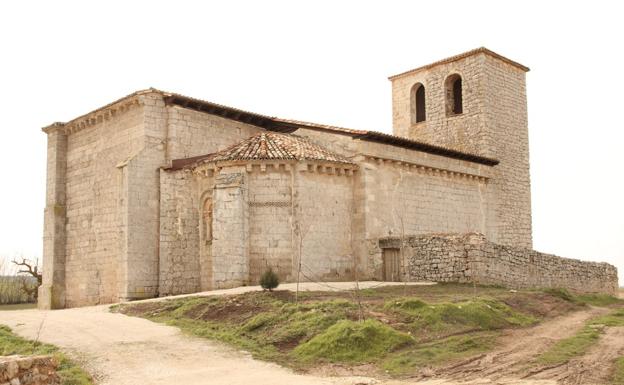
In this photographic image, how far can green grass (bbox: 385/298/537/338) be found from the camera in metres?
11.6

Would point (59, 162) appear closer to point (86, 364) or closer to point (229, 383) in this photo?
point (86, 364)

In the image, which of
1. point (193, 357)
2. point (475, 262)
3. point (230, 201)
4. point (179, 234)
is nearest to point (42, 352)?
point (193, 357)

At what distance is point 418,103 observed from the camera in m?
31.0

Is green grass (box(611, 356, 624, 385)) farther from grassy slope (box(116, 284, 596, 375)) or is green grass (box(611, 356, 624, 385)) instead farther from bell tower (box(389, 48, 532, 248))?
bell tower (box(389, 48, 532, 248))

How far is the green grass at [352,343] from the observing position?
33.9ft

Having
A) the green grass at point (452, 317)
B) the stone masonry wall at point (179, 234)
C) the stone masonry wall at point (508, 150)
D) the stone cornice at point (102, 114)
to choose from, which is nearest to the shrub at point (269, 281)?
the green grass at point (452, 317)

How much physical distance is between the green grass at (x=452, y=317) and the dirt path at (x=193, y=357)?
498 millimetres

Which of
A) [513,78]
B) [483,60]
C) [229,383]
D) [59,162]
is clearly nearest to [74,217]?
[59,162]

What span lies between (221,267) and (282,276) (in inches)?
72.2

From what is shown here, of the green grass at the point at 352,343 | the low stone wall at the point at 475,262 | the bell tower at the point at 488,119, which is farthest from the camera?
the bell tower at the point at 488,119

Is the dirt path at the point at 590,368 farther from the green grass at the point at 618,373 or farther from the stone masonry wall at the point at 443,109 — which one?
the stone masonry wall at the point at 443,109

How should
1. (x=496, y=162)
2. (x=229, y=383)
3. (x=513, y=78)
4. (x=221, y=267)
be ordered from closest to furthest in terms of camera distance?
(x=229, y=383)
(x=221, y=267)
(x=496, y=162)
(x=513, y=78)

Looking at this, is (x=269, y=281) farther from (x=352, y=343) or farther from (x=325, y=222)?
(x=325, y=222)

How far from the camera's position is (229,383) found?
8.80m
